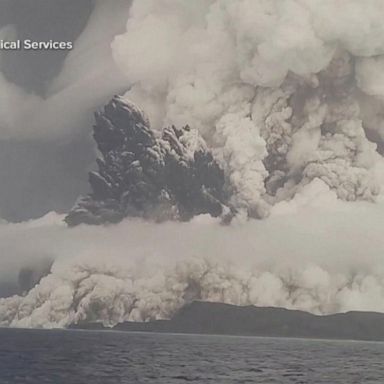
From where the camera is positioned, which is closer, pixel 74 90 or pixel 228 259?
pixel 228 259

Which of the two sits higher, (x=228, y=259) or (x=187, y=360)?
(x=228, y=259)

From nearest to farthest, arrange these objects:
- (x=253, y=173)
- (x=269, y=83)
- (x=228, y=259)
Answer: (x=228, y=259) → (x=253, y=173) → (x=269, y=83)

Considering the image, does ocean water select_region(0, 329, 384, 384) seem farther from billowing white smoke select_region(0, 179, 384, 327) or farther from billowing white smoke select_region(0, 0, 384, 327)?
billowing white smoke select_region(0, 179, 384, 327)

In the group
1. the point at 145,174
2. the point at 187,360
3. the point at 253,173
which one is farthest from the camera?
the point at 145,174

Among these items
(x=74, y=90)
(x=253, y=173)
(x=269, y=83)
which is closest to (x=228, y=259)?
(x=253, y=173)

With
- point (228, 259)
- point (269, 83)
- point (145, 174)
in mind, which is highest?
point (269, 83)

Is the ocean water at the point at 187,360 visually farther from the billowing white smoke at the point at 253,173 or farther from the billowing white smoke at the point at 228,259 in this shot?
the billowing white smoke at the point at 228,259

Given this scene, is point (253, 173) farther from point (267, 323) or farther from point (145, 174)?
point (267, 323)

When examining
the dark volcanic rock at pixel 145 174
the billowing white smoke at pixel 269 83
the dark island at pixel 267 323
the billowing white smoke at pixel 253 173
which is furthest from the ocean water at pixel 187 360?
the billowing white smoke at pixel 269 83
